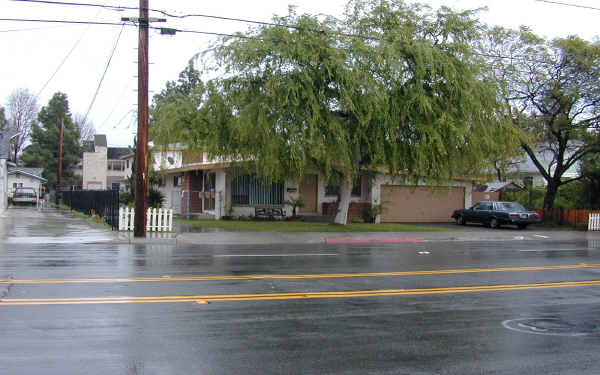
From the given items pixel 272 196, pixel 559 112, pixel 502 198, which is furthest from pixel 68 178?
pixel 559 112

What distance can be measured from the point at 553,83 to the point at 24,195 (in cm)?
4207

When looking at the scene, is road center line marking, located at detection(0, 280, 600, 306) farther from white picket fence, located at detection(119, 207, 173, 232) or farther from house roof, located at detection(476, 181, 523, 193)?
house roof, located at detection(476, 181, 523, 193)

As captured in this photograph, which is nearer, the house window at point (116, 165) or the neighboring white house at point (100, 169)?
the neighboring white house at point (100, 169)

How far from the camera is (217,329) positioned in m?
7.05

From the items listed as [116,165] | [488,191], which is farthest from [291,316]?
[116,165]

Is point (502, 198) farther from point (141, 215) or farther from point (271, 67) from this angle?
point (141, 215)

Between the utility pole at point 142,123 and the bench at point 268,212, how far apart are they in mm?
11797

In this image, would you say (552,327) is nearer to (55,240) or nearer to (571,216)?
(55,240)

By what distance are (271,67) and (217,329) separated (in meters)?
14.7

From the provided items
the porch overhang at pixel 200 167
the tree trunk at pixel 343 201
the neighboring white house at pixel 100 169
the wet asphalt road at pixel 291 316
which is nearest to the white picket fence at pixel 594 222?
the tree trunk at pixel 343 201

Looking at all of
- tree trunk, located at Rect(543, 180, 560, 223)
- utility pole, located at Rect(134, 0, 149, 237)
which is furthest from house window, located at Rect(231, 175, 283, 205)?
tree trunk, located at Rect(543, 180, 560, 223)

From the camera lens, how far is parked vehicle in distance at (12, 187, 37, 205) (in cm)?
4716

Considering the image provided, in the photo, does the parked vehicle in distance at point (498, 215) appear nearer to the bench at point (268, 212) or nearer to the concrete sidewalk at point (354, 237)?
the concrete sidewalk at point (354, 237)

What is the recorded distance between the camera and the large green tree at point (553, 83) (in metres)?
29.0
